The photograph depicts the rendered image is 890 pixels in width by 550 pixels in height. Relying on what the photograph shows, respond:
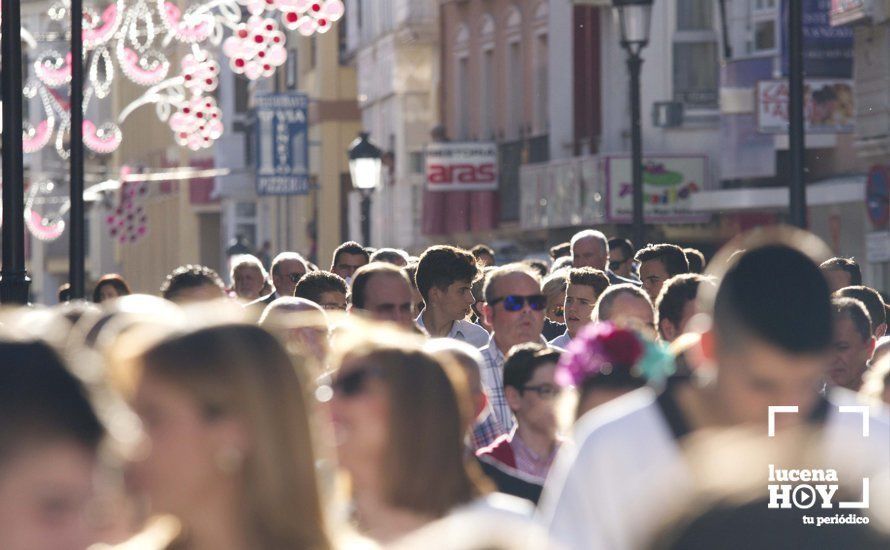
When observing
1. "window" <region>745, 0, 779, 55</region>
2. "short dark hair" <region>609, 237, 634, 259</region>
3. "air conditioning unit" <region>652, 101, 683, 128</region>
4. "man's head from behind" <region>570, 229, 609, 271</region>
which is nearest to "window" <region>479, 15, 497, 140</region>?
"air conditioning unit" <region>652, 101, 683, 128</region>

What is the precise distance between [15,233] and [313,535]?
1262 cm

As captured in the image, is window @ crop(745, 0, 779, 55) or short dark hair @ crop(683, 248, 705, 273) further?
window @ crop(745, 0, 779, 55)

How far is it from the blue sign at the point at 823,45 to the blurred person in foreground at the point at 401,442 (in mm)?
22881

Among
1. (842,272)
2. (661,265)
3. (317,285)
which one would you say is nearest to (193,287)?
(317,285)

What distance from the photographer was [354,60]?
54.3m

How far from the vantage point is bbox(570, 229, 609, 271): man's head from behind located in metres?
15.1

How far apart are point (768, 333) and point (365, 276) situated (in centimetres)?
607

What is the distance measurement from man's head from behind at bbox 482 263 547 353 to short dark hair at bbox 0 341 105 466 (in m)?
6.58

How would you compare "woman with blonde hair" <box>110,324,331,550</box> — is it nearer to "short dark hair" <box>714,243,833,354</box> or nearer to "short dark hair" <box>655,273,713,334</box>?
"short dark hair" <box>714,243,833,354</box>

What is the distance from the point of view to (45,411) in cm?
335

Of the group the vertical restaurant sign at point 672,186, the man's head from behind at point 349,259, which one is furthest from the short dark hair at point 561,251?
the vertical restaurant sign at point 672,186

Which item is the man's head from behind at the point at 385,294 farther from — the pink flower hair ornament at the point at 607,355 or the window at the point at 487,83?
the window at the point at 487,83

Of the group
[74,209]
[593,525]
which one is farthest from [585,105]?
[593,525]

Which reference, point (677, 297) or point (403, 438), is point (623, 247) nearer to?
point (677, 297)
